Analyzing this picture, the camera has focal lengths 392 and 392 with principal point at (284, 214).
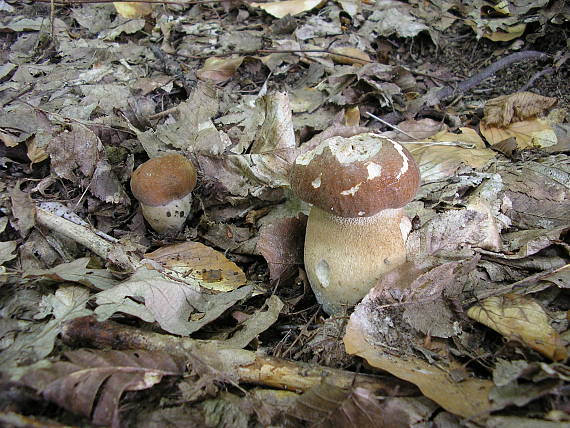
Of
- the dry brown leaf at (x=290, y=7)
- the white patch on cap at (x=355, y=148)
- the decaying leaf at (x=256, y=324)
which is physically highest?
the dry brown leaf at (x=290, y=7)

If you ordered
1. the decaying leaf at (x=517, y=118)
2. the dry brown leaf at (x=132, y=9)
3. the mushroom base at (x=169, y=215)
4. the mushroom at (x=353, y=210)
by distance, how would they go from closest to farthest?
the mushroom at (x=353, y=210), the mushroom base at (x=169, y=215), the decaying leaf at (x=517, y=118), the dry brown leaf at (x=132, y=9)

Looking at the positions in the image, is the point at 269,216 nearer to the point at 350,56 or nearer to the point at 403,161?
the point at 403,161

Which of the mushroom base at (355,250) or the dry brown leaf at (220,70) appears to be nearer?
the mushroom base at (355,250)

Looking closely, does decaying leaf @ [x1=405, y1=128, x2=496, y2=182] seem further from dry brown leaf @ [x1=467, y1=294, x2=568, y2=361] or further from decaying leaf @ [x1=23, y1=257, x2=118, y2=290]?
decaying leaf @ [x1=23, y1=257, x2=118, y2=290]

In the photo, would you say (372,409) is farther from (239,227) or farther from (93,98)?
(93,98)

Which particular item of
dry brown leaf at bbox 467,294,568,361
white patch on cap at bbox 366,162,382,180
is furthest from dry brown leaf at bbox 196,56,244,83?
dry brown leaf at bbox 467,294,568,361

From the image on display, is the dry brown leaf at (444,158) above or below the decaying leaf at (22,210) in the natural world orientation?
above

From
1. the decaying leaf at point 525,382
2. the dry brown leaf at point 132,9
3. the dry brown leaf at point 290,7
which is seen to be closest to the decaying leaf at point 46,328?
the decaying leaf at point 525,382

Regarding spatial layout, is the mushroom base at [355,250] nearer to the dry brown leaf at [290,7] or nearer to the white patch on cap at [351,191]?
the white patch on cap at [351,191]
